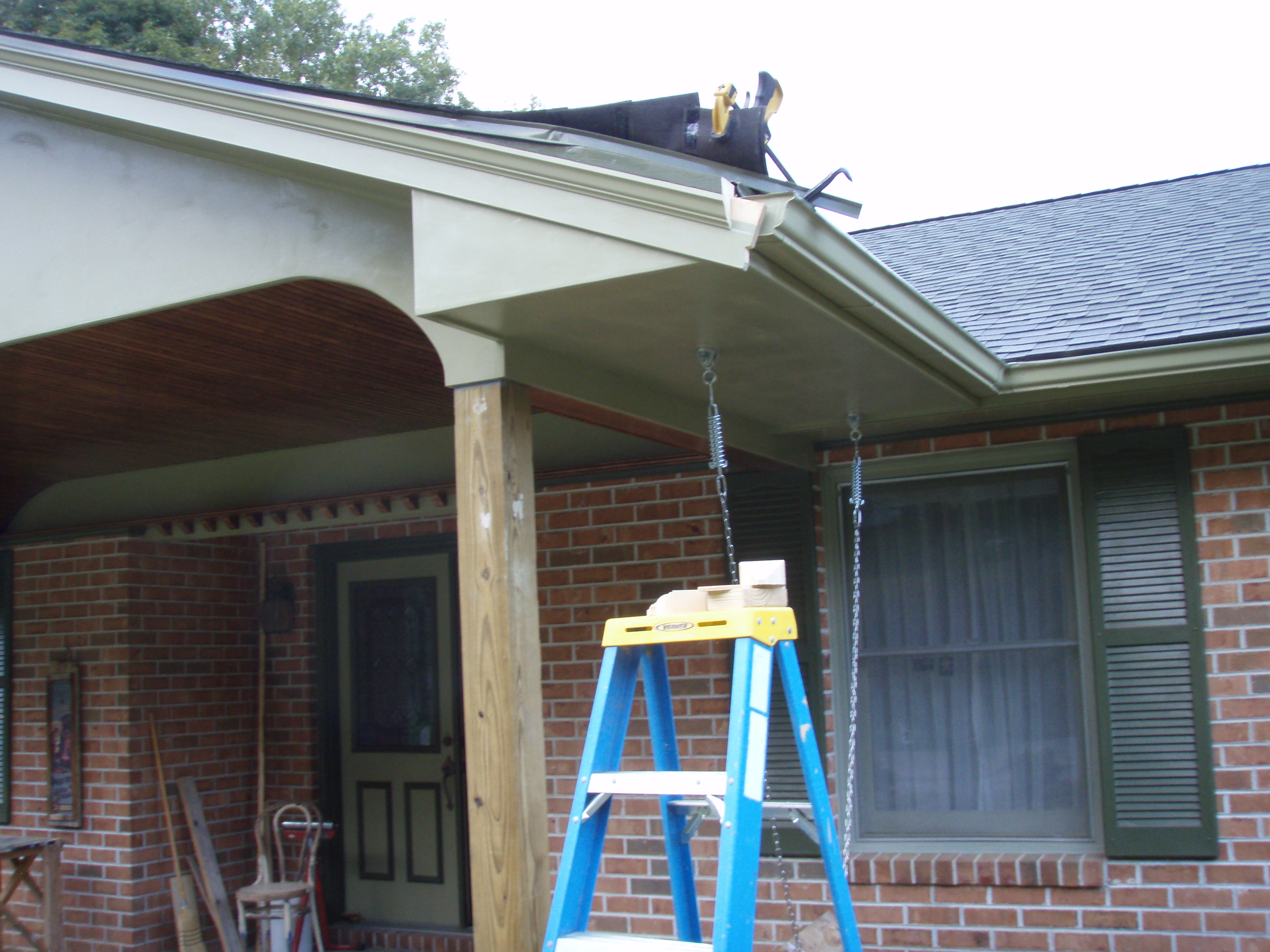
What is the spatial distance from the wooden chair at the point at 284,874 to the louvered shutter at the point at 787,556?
257cm

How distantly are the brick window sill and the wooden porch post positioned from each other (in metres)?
1.97

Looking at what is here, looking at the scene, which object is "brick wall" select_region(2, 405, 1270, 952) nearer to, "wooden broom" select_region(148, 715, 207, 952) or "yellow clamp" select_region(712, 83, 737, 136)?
"wooden broom" select_region(148, 715, 207, 952)

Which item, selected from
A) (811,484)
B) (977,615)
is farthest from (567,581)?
(977,615)

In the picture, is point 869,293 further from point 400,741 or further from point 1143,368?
point 400,741

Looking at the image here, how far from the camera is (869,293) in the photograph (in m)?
3.07

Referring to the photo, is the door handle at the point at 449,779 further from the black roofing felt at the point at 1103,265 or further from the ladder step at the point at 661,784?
the ladder step at the point at 661,784

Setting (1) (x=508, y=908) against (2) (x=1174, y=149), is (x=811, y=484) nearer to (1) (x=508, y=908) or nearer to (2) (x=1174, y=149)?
(1) (x=508, y=908)

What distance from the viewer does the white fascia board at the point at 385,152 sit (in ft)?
8.79

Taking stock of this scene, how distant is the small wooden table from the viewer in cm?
607

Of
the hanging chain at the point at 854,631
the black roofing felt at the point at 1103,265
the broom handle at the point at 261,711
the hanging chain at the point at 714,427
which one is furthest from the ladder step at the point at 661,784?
the broom handle at the point at 261,711

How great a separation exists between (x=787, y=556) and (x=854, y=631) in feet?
1.92

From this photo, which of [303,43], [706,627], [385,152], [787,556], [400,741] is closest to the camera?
[706,627]

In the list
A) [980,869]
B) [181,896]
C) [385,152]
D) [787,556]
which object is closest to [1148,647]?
[980,869]

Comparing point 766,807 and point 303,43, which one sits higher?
point 303,43
